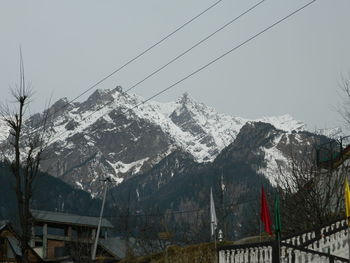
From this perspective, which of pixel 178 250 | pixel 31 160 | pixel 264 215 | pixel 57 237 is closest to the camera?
pixel 264 215

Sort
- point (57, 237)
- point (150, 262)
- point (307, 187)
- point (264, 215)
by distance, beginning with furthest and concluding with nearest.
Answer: point (57, 237) → point (307, 187) → point (150, 262) → point (264, 215)

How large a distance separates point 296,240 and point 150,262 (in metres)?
11.6

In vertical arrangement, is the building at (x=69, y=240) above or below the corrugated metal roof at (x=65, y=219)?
below

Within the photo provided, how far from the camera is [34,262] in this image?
213ft

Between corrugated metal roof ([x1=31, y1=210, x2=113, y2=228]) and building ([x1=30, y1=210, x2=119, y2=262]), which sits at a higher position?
corrugated metal roof ([x1=31, y1=210, x2=113, y2=228])

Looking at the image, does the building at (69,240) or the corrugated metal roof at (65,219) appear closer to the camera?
the building at (69,240)

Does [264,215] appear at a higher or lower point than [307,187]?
lower

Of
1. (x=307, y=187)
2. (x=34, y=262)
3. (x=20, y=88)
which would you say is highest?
(x=20, y=88)

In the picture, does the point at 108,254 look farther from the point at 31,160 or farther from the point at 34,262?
the point at 31,160

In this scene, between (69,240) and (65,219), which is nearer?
(69,240)

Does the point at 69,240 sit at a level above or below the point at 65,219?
below

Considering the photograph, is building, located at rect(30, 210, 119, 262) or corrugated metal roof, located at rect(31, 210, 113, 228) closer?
building, located at rect(30, 210, 119, 262)

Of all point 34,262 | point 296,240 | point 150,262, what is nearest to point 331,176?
point 150,262

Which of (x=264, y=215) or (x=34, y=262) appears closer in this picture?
(x=264, y=215)
